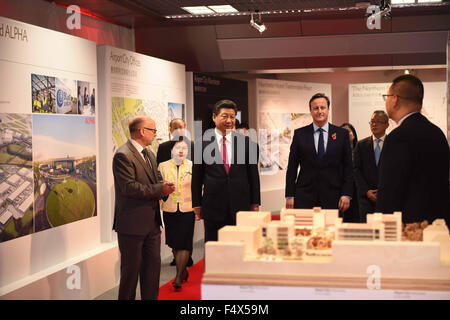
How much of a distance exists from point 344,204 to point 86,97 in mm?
2625

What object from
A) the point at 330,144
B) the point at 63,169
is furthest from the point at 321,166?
the point at 63,169

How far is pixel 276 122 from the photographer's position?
10.9 m

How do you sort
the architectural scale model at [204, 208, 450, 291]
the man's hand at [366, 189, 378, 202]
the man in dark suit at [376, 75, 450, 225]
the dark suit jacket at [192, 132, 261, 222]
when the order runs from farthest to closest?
1. the man's hand at [366, 189, 378, 202]
2. the dark suit jacket at [192, 132, 261, 222]
3. the man in dark suit at [376, 75, 450, 225]
4. the architectural scale model at [204, 208, 450, 291]

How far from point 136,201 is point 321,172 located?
149 centimetres

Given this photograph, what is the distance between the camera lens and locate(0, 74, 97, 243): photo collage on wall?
4258mm

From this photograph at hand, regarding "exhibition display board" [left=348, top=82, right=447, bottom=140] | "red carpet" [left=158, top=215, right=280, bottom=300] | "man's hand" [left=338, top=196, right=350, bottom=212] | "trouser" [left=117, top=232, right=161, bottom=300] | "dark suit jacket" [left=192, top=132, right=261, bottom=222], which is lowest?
"red carpet" [left=158, top=215, right=280, bottom=300]

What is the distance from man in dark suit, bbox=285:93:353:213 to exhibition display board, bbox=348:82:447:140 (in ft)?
20.5

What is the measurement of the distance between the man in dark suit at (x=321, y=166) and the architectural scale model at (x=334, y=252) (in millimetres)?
2146

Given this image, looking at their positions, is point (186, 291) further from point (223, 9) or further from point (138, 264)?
point (223, 9)

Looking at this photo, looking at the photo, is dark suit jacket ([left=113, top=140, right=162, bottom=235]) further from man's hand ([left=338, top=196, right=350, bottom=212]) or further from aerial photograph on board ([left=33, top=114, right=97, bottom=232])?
man's hand ([left=338, top=196, right=350, bottom=212])

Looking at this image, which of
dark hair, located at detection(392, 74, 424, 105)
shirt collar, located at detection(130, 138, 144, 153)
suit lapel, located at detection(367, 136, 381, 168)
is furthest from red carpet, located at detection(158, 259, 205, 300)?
dark hair, located at detection(392, 74, 424, 105)

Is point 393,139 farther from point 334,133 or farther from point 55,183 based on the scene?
point 55,183

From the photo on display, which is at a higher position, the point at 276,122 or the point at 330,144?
the point at 276,122

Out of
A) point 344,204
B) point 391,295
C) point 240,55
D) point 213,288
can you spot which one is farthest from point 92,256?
point 240,55
